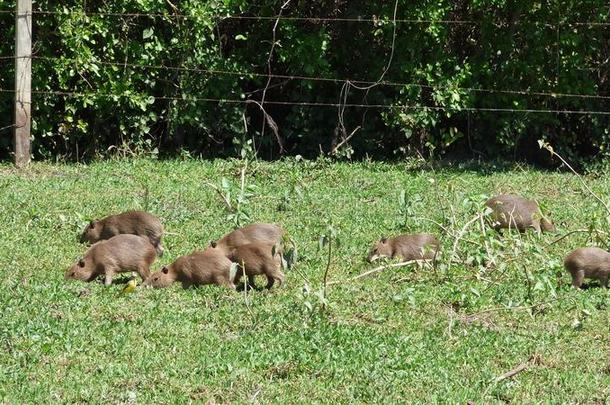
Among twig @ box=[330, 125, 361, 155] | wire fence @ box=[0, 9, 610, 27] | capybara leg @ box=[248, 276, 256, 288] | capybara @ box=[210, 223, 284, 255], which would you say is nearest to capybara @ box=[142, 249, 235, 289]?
capybara leg @ box=[248, 276, 256, 288]

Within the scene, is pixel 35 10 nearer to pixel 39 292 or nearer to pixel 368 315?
pixel 39 292

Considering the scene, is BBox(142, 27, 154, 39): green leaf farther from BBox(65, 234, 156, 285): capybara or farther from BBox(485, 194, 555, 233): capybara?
BBox(65, 234, 156, 285): capybara

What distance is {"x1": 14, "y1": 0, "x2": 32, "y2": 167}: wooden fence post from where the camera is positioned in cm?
1375

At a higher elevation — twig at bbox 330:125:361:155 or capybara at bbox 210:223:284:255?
capybara at bbox 210:223:284:255

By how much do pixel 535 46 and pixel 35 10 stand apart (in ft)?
20.4

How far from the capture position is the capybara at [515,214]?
10711 millimetres

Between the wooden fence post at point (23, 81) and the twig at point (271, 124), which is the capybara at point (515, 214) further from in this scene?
the wooden fence post at point (23, 81)

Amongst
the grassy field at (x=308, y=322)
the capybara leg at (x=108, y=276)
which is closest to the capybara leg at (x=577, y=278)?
the grassy field at (x=308, y=322)

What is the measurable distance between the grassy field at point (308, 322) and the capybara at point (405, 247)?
6.5 inches

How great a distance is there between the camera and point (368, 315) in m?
7.97

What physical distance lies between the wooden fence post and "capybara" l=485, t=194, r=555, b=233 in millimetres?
5780

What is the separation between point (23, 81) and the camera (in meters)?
13.8

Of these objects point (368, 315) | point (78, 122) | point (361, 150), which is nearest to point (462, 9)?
point (361, 150)

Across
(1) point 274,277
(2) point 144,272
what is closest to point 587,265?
(1) point 274,277
